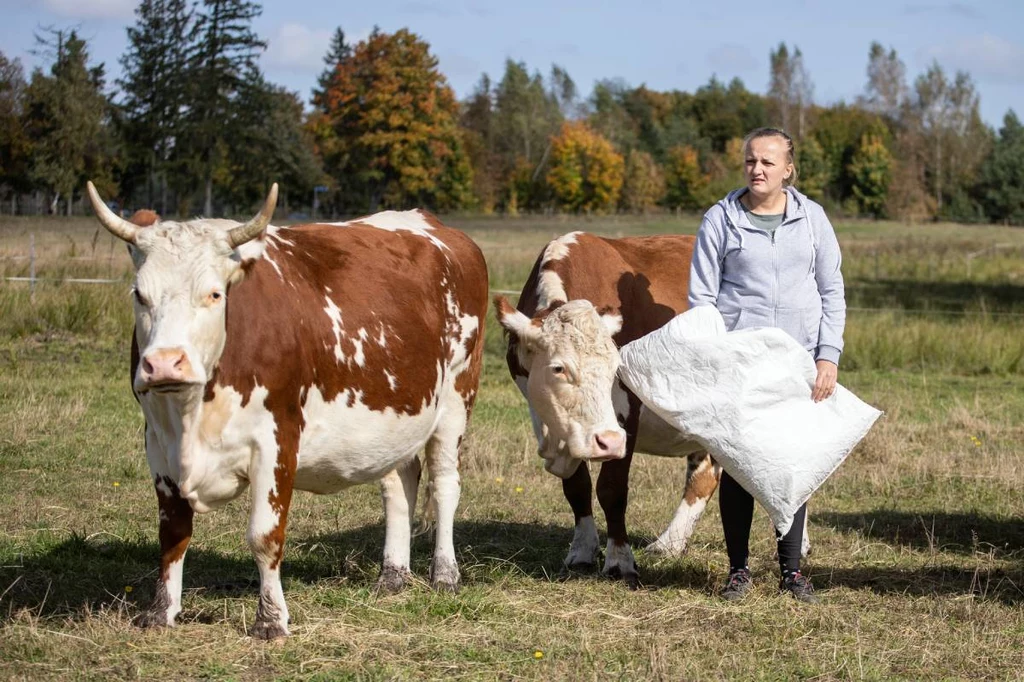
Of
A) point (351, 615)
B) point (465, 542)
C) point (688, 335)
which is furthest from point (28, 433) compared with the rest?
point (688, 335)

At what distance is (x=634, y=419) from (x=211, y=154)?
52.4m

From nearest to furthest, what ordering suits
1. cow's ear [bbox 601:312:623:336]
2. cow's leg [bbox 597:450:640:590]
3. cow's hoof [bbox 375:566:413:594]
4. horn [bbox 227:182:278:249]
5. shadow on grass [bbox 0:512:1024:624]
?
1. horn [bbox 227:182:278:249]
2. shadow on grass [bbox 0:512:1024:624]
3. cow's ear [bbox 601:312:623:336]
4. cow's hoof [bbox 375:566:413:594]
5. cow's leg [bbox 597:450:640:590]

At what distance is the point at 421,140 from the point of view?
62.1m

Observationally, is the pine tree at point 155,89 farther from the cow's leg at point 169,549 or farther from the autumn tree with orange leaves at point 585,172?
the cow's leg at point 169,549

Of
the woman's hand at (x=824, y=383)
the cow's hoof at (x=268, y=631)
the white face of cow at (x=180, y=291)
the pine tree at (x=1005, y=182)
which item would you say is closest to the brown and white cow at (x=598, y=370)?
the woman's hand at (x=824, y=383)

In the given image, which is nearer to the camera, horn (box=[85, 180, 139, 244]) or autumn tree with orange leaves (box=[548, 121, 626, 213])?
horn (box=[85, 180, 139, 244])

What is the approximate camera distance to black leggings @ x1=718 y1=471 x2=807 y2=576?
582 centimetres

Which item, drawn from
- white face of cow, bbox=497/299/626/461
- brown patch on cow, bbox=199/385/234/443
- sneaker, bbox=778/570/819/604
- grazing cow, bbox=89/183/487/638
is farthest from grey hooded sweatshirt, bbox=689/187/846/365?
brown patch on cow, bbox=199/385/234/443

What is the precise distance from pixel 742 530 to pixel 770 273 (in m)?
1.25

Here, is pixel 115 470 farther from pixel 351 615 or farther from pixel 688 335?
pixel 688 335

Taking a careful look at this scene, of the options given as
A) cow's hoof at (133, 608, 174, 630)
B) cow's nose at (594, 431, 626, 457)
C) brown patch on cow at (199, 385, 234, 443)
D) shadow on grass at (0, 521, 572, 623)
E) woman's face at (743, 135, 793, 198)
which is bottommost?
shadow on grass at (0, 521, 572, 623)

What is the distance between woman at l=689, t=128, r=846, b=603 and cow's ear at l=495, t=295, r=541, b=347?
2.55ft

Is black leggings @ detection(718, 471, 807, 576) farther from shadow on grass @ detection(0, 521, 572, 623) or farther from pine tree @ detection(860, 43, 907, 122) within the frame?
pine tree @ detection(860, 43, 907, 122)

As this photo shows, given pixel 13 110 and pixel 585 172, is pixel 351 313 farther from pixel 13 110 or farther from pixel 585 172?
pixel 585 172
